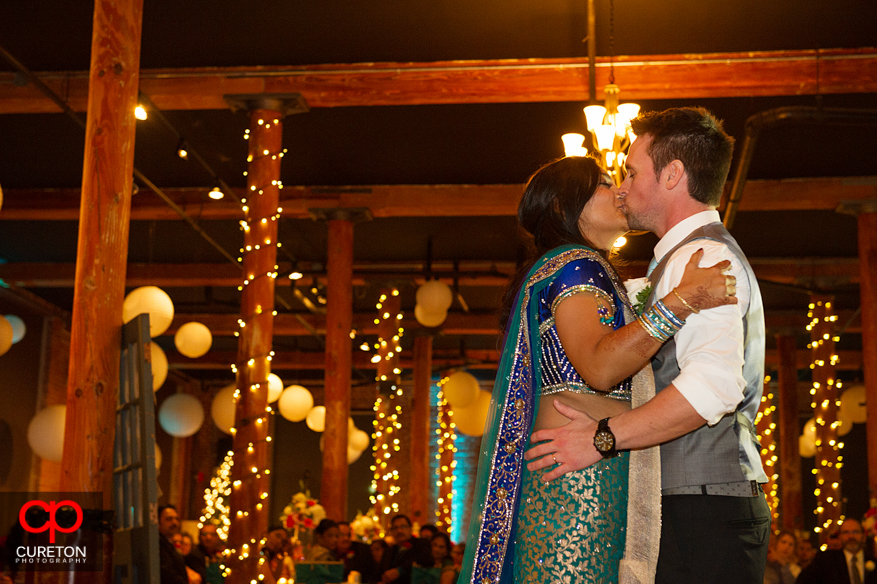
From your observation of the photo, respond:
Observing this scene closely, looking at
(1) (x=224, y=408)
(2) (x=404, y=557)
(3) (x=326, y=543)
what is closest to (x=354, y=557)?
(3) (x=326, y=543)

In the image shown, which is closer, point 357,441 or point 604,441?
point 604,441

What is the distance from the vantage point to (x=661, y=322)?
2039mm

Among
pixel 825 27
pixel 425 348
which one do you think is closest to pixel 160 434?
pixel 425 348

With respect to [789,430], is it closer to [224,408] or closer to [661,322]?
[224,408]

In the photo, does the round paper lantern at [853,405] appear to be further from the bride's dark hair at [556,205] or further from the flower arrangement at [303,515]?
the bride's dark hair at [556,205]

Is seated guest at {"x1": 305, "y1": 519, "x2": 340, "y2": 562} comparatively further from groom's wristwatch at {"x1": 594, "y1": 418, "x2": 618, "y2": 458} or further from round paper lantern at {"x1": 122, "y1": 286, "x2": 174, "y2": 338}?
groom's wristwatch at {"x1": 594, "y1": 418, "x2": 618, "y2": 458}

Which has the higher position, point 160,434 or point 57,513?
point 160,434

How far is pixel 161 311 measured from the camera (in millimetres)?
8469

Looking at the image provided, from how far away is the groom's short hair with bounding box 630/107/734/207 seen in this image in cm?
221

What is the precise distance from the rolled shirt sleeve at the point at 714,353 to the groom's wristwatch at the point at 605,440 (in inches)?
8.0

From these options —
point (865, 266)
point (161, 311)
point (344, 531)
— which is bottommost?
point (344, 531)

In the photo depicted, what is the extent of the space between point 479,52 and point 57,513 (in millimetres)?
4755

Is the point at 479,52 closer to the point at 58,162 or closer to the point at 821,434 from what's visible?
the point at 58,162

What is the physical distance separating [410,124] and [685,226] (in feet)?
23.2
